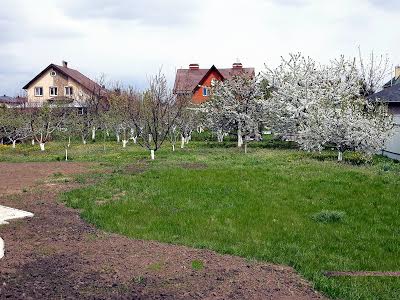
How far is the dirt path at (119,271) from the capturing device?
469 centimetres

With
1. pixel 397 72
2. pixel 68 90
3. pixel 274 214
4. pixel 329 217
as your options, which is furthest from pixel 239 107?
pixel 68 90

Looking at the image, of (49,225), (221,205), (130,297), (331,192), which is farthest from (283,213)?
(130,297)

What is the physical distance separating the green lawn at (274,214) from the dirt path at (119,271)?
584mm

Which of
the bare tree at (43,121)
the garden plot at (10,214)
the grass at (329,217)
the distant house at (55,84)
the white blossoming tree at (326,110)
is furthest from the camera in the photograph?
the distant house at (55,84)

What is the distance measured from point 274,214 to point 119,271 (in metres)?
4.31

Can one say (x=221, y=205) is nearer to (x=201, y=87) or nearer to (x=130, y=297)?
(x=130, y=297)

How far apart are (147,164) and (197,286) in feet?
41.7

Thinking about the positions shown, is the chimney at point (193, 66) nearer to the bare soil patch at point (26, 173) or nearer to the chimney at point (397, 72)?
the chimney at point (397, 72)

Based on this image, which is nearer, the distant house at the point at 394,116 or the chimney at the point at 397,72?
the distant house at the point at 394,116

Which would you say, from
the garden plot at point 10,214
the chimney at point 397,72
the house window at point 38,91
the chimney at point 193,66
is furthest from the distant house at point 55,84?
the garden plot at point 10,214

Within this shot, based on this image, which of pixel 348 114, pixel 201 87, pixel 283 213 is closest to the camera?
pixel 283 213

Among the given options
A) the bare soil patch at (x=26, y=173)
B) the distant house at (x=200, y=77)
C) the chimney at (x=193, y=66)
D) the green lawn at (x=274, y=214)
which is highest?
the chimney at (x=193, y=66)

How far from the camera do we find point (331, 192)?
10.9 meters

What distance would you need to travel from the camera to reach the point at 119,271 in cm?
527
